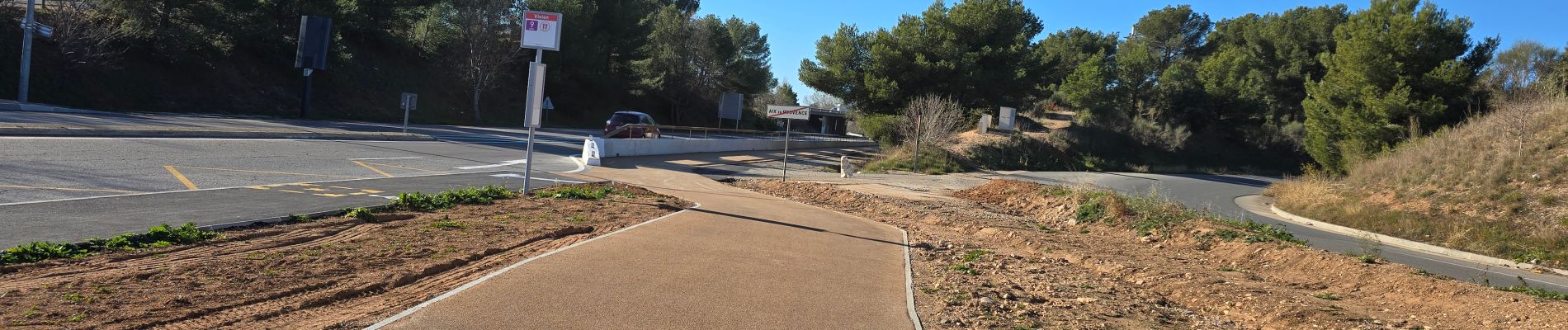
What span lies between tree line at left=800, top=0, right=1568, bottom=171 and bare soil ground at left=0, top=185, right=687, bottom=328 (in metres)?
31.4

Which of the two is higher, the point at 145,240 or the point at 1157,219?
the point at 1157,219

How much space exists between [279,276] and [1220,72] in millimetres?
65319

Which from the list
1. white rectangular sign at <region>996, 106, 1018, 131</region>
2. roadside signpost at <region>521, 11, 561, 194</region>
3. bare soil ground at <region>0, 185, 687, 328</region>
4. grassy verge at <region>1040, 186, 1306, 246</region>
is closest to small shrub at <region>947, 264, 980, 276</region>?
bare soil ground at <region>0, 185, 687, 328</region>

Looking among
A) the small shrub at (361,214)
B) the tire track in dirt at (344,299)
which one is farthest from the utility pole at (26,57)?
the tire track in dirt at (344,299)

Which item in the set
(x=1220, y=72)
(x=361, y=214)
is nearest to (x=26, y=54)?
(x=361, y=214)

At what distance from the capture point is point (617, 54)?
207 feet

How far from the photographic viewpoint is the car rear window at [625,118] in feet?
110

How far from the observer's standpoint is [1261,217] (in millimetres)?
22297

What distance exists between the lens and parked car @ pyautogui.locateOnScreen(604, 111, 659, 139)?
3272 centimetres

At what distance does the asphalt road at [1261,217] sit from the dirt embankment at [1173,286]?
1615 millimetres

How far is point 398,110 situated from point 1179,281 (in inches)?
1822

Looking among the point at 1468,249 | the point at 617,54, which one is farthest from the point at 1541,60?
the point at 617,54

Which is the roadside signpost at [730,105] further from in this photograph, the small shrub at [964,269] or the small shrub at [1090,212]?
the small shrub at [964,269]

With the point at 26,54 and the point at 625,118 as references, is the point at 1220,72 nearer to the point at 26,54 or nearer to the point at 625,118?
the point at 625,118
